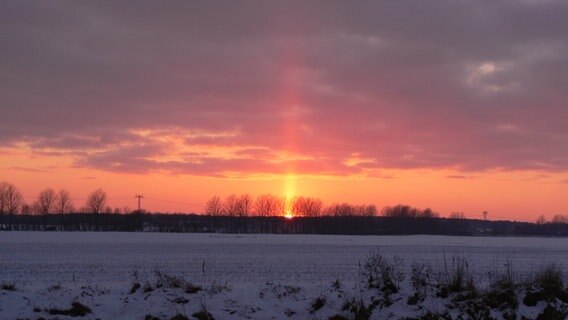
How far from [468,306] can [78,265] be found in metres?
23.8

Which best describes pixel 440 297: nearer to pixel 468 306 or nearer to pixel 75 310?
pixel 468 306

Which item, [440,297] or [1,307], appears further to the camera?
[440,297]

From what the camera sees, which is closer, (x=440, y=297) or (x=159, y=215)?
(x=440, y=297)

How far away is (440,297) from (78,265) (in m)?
23.1

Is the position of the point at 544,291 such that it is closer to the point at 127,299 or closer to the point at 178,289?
the point at 178,289

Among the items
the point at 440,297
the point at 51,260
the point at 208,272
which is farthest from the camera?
the point at 51,260

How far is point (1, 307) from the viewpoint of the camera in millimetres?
11328

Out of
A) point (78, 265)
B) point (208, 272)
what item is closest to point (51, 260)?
point (78, 265)

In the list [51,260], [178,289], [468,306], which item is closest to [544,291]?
[468,306]

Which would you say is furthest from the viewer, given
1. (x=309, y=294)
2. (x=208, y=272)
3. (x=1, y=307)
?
(x=208, y=272)

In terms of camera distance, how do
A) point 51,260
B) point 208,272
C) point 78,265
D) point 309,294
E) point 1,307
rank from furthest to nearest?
1. point 51,260
2. point 78,265
3. point 208,272
4. point 309,294
5. point 1,307

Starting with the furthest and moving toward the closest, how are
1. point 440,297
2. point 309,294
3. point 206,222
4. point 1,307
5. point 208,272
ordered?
point 206,222, point 208,272, point 309,294, point 440,297, point 1,307

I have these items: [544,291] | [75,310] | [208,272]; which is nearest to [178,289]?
[75,310]

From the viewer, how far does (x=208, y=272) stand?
26.6 metres
